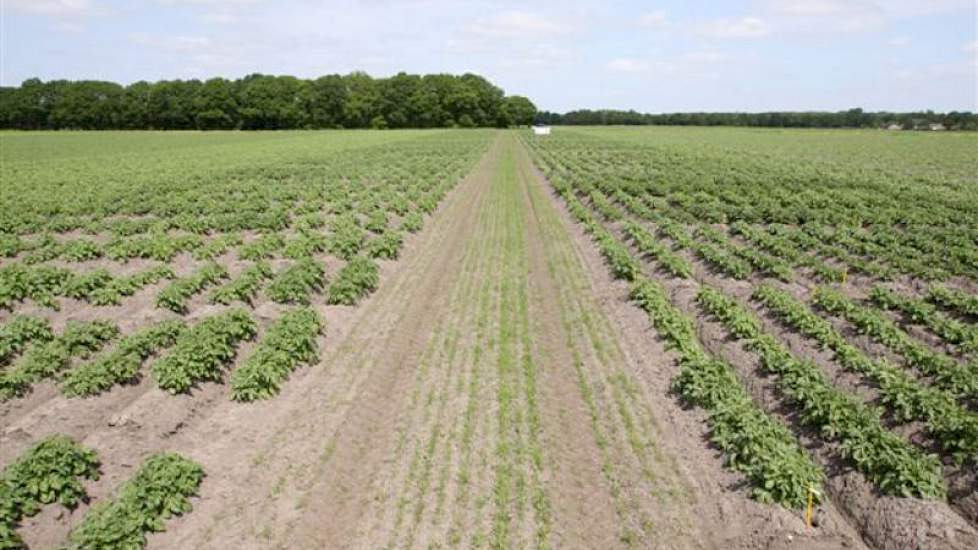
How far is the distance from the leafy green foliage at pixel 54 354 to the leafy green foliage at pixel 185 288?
138cm

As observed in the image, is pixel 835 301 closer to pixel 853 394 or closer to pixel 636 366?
pixel 853 394

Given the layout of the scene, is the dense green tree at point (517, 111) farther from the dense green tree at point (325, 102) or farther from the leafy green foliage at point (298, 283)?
the leafy green foliage at point (298, 283)

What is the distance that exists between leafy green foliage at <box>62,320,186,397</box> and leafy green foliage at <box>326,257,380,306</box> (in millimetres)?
3984

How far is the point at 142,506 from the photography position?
723cm

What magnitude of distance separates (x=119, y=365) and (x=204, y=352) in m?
1.32

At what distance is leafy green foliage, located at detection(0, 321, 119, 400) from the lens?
10180 millimetres

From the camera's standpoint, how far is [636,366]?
38.7 ft

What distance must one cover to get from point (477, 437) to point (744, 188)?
27686 millimetres

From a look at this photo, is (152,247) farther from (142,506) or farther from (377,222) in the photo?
(142,506)

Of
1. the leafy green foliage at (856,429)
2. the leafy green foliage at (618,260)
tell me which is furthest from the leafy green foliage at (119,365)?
the leafy green foliage at (618,260)

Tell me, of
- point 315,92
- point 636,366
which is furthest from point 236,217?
point 315,92

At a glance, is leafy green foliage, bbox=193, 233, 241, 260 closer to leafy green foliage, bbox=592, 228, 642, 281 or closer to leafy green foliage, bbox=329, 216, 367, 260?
leafy green foliage, bbox=329, 216, 367, 260

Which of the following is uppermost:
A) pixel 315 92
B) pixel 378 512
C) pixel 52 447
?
pixel 315 92

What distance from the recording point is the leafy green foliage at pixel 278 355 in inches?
411
